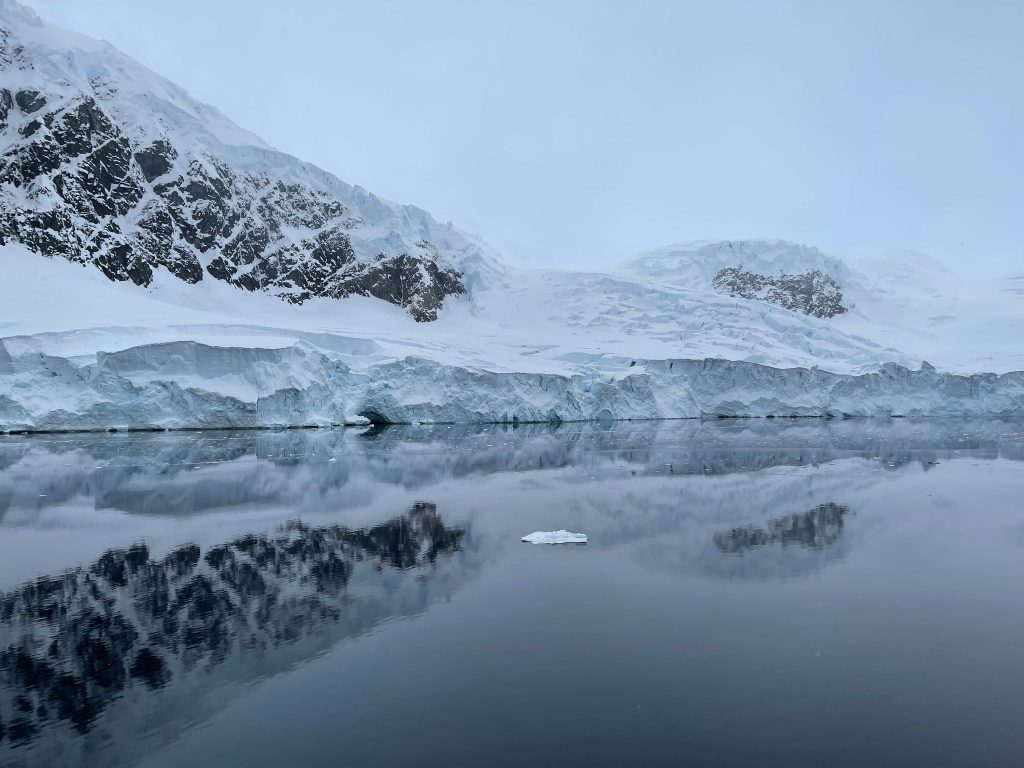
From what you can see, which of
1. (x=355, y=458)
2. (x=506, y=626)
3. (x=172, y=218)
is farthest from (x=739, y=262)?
(x=506, y=626)

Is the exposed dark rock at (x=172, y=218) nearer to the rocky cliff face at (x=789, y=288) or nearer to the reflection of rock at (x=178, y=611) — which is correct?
the rocky cliff face at (x=789, y=288)

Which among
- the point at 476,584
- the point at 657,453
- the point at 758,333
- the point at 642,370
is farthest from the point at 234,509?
the point at 758,333

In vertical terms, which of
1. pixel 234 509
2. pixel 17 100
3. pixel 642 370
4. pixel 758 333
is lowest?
pixel 234 509

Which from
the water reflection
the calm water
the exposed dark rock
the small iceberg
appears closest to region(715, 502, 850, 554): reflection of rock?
the calm water

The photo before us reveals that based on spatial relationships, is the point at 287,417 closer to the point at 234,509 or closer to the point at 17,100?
the point at 234,509

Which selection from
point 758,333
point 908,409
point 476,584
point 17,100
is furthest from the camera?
point 758,333

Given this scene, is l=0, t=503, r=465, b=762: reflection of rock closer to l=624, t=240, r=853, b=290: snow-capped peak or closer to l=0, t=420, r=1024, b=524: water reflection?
l=0, t=420, r=1024, b=524: water reflection


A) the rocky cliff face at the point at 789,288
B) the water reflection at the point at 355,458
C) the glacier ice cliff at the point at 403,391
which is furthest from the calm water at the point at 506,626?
the rocky cliff face at the point at 789,288
